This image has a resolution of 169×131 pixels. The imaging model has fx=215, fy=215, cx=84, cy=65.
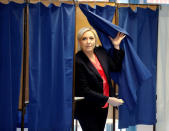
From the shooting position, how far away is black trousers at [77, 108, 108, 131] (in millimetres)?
2139

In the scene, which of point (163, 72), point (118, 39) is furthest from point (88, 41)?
point (163, 72)

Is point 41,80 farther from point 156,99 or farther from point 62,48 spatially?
point 156,99

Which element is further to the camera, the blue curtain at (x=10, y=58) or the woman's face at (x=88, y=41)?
the blue curtain at (x=10, y=58)

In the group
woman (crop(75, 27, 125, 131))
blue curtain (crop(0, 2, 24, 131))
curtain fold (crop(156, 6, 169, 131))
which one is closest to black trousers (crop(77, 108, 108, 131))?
woman (crop(75, 27, 125, 131))

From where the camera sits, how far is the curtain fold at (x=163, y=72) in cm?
264

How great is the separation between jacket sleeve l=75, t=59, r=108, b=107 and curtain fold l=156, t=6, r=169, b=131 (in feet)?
3.23

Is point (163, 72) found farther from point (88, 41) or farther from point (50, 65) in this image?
point (50, 65)

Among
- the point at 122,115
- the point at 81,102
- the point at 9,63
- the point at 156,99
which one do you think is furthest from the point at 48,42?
the point at 156,99

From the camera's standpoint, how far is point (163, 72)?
2.70 m

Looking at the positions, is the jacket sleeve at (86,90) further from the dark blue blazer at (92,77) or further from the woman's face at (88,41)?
the woman's face at (88,41)

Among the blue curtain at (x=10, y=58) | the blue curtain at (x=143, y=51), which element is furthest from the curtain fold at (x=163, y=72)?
the blue curtain at (x=10, y=58)

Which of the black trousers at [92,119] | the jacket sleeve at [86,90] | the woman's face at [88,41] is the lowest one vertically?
the black trousers at [92,119]

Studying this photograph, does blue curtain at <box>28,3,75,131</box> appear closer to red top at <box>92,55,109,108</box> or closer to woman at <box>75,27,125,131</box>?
woman at <box>75,27,125,131</box>

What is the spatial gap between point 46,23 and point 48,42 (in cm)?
20
